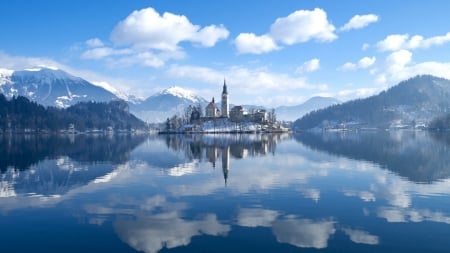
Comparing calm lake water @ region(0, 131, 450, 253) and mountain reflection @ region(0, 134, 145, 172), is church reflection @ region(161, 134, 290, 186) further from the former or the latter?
mountain reflection @ region(0, 134, 145, 172)

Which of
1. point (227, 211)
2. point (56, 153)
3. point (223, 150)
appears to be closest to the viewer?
point (227, 211)

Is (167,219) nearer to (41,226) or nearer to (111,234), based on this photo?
(111,234)

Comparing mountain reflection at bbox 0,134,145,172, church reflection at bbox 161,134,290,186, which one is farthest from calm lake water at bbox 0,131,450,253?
mountain reflection at bbox 0,134,145,172

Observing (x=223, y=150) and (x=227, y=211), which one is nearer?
(x=227, y=211)

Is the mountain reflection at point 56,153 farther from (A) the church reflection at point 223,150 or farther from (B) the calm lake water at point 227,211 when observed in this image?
(B) the calm lake water at point 227,211

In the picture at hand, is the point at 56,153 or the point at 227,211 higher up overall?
the point at 56,153

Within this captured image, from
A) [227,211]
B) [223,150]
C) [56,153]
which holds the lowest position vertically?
[227,211]

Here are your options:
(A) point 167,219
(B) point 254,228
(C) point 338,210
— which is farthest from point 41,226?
(C) point 338,210

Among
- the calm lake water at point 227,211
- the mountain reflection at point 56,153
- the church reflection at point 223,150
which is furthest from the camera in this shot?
the church reflection at point 223,150

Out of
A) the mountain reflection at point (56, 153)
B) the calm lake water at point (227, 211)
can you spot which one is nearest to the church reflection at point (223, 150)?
the calm lake water at point (227, 211)

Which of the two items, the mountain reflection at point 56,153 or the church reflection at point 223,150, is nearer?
the mountain reflection at point 56,153

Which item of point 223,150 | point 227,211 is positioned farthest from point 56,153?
point 227,211

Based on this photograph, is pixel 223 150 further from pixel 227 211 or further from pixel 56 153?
pixel 227 211

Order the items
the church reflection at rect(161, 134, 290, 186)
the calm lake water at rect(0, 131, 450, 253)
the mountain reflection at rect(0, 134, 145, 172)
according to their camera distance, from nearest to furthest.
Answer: the calm lake water at rect(0, 131, 450, 253) < the mountain reflection at rect(0, 134, 145, 172) < the church reflection at rect(161, 134, 290, 186)
